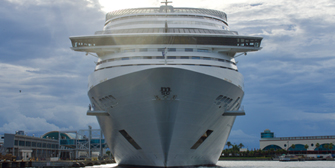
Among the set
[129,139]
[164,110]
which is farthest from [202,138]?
[129,139]

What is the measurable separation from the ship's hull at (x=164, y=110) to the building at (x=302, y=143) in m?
72.9

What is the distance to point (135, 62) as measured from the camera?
24.8 meters

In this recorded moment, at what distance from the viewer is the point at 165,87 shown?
20.9 meters

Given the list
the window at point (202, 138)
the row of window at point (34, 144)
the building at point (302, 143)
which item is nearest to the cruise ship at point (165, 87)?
the window at point (202, 138)

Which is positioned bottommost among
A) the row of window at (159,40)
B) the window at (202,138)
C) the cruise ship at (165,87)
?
the window at (202,138)

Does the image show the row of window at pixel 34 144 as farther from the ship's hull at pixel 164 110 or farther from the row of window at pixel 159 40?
the ship's hull at pixel 164 110

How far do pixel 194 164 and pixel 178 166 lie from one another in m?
2.01

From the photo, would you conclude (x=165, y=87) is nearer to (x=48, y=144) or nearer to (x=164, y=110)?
(x=164, y=110)

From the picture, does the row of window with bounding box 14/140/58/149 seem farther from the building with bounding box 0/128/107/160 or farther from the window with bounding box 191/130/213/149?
the window with bounding box 191/130/213/149

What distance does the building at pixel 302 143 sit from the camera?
90.8m

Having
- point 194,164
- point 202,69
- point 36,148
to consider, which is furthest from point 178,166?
point 36,148

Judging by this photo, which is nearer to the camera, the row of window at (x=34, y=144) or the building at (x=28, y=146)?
the building at (x=28, y=146)

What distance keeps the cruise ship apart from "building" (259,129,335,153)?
7036 cm

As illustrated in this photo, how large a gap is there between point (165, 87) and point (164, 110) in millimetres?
1399
